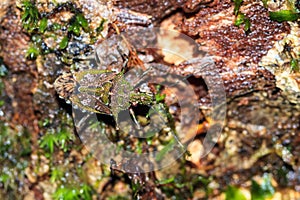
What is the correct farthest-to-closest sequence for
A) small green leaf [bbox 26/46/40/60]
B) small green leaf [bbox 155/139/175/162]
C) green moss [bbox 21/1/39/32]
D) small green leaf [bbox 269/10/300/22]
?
small green leaf [bbox 155/139/175/162], small green leaf [bbox 26/46/40/60], green moss [bbox 21/1/39/32], small green leaf [bbox 269/10/300/22]

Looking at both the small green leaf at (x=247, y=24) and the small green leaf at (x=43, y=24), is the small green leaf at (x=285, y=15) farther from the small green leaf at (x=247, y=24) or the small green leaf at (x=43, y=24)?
the small green leaf at (x=43, y=24)

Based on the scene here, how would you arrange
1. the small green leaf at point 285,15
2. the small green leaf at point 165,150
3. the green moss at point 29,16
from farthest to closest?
the small green leaf at point 165,150 → the green moss at point 29,16 → the small green leaf at point 285,15

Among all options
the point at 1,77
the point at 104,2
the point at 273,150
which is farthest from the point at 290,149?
the point at 1,77

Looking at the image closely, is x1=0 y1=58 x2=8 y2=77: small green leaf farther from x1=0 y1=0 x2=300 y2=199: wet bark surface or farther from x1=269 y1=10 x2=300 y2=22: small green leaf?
x1=269 y1=10 x2=300 y2=22: small green leaf

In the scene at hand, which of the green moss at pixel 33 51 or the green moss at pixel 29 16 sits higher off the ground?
the green moss at pixel 29 16

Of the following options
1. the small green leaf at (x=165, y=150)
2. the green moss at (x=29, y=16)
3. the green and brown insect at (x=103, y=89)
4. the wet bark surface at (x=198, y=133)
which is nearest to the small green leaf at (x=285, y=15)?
the wet bark surface at (x=198, y=133)

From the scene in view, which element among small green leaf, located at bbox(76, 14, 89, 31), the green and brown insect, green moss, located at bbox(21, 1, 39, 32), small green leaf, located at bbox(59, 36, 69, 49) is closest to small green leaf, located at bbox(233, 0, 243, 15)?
the green and brown insect

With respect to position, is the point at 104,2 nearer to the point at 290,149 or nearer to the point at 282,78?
the point at 282,78

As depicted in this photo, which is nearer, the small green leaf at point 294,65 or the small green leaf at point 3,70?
the small green leaf at point 294,65

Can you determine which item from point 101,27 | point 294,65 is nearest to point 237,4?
point 294,65
